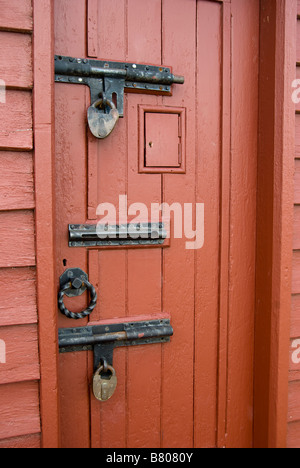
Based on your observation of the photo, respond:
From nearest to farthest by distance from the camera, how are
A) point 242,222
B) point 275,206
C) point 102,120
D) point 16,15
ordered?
point 16,15, point 102,120, point 275,206, point 242,222

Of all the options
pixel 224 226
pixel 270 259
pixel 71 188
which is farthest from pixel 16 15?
pixel 270 259

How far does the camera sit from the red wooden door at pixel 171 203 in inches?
44.2

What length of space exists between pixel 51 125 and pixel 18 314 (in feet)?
1.74

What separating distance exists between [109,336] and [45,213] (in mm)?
477

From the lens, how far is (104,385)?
1131 mm

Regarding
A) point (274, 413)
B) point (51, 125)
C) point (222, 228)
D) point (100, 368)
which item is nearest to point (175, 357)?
point (100, 368)

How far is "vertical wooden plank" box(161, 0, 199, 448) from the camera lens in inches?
46.8

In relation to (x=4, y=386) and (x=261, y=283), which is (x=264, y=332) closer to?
(x=261, y=283)

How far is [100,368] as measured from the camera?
1127 millimetres

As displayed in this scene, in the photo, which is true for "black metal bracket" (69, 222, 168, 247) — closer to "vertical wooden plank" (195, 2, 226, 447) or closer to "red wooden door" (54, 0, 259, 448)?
"red wooden door" (54, 0, 259, 448)

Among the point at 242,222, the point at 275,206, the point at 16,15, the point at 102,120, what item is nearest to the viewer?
the point at 16,15

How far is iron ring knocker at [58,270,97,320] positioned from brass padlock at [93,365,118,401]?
0.63 ft

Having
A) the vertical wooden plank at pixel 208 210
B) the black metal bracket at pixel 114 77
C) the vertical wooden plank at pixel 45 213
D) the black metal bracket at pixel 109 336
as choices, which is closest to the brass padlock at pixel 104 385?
the black metal bracket at pixel 109 336

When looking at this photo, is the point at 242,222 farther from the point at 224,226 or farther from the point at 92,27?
the point at 92,27
